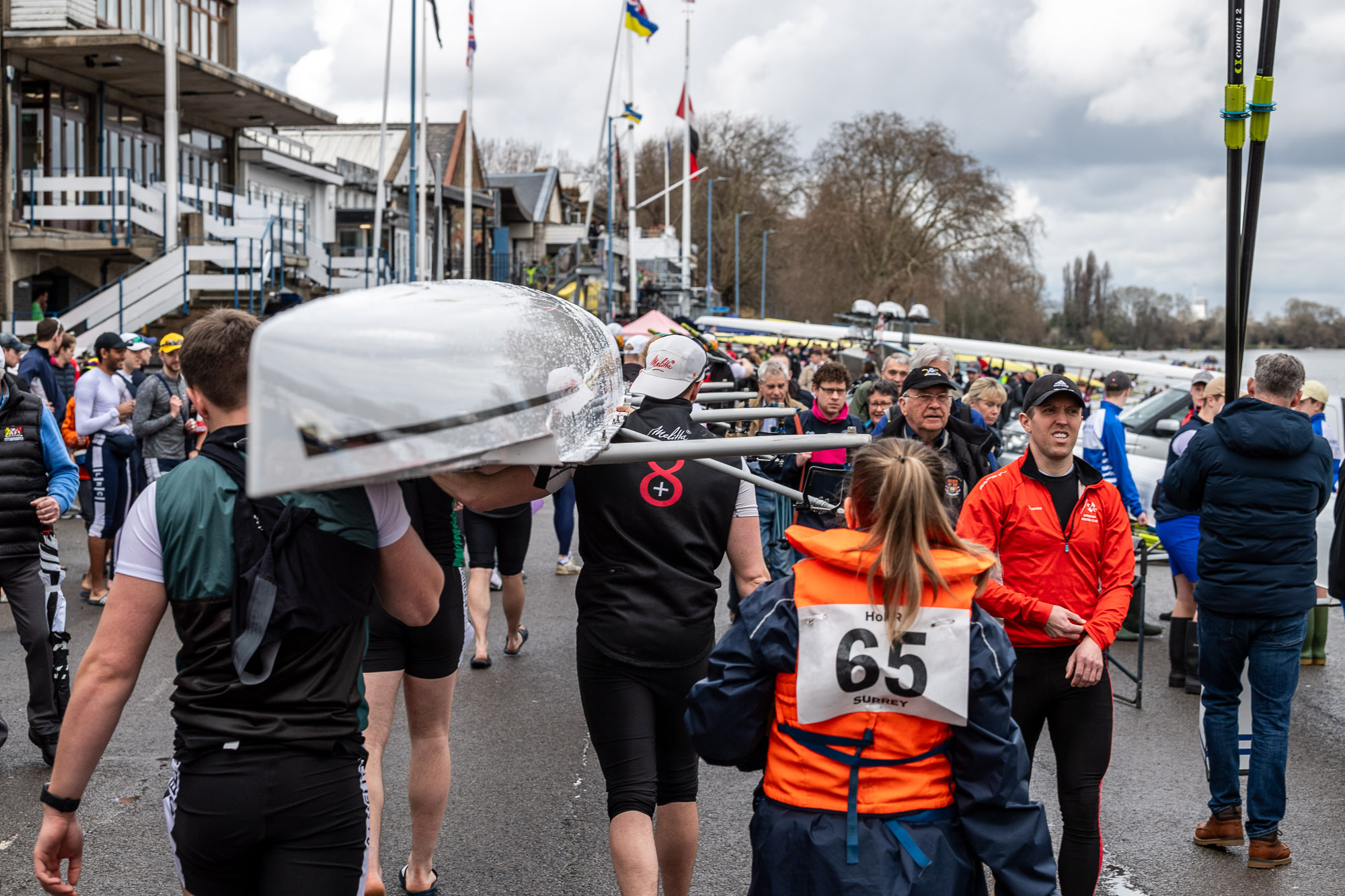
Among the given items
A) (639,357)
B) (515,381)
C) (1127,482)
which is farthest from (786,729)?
(639,357)

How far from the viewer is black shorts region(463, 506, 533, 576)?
708 centimetres

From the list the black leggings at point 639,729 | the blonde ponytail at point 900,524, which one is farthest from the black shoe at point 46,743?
the blonde ponytail at point 900,524

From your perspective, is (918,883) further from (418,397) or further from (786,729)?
(418,397)

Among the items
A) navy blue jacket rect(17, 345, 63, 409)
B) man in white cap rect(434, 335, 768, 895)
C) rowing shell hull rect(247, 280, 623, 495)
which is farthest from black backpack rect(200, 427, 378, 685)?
navy blue jacket rect(17, 345, 63, 409)

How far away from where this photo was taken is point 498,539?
712 cm

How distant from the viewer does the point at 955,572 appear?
2.60 meters

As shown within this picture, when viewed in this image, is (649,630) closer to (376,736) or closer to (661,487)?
(661,487)

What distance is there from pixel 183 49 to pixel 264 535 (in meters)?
27.7

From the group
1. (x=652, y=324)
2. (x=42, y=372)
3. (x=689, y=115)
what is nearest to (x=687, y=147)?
(x=689, y=115)

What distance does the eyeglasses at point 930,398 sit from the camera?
5.88 meters

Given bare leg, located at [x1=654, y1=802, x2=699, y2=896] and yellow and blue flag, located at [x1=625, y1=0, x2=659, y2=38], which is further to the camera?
yellow and blue flag, located at [x1=625, y1=0, x2=659, y2=38]

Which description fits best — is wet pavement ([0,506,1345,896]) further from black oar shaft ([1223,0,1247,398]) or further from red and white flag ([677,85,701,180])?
red and white flag ([677,85,701,180])

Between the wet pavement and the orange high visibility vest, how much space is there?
196 centimetres

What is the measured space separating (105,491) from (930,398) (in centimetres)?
652
